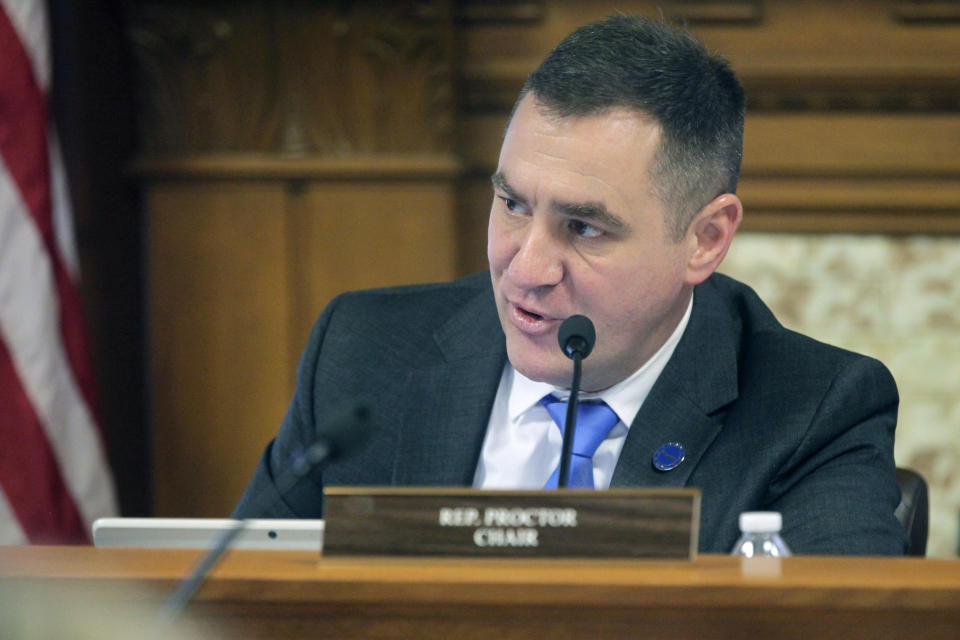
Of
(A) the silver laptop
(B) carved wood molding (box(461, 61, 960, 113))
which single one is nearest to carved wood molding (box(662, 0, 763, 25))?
(B) carved wood molding (box(461, 61, 960, 113))

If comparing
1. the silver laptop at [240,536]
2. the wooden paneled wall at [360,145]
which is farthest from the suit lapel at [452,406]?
the wooden paneled wall at [360,145]

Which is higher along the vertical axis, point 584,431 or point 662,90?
point 662,90

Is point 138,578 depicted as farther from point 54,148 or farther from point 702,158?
point 54,148

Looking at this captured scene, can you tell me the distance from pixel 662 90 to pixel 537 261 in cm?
33

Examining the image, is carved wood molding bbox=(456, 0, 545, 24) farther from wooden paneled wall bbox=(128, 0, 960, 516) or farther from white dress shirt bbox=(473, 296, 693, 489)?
white dress shirt bbox=(473, 296, 693, 489)

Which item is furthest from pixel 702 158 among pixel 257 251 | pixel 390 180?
pixel 257 251

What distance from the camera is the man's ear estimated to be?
1887 mm

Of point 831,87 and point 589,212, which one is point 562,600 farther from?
point 831,87

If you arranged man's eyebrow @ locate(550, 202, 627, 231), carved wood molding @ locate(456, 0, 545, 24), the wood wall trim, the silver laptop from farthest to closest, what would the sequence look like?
carved wood molding @ locate(456, 0, 545, 24)
the wood wall trim
man's eyebrow @ locate(550, 202, 627, 231)
the silver laptop

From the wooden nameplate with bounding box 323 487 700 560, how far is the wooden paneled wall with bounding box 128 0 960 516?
205cm

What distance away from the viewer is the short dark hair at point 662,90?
5.77 feet

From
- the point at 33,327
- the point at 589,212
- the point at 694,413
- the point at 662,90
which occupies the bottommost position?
the point at 33,327

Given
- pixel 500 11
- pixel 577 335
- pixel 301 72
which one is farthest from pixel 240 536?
pixel 500 11

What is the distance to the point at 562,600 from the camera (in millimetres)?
959
